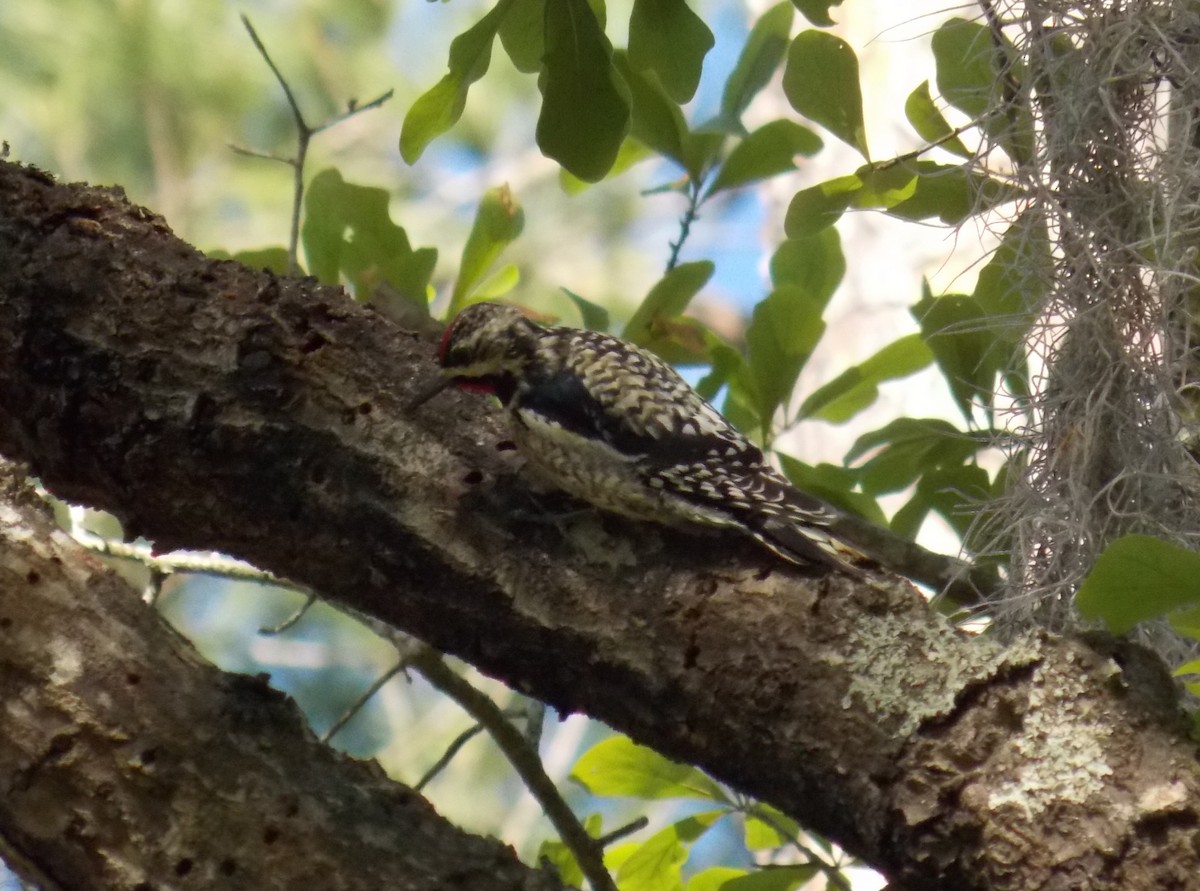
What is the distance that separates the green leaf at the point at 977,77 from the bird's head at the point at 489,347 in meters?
0.83

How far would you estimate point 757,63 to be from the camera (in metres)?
2.44

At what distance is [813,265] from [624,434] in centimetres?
58

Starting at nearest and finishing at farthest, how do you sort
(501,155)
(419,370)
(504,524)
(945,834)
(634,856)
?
(945,834), (504,524), (419,370), (634,856), (501,155)

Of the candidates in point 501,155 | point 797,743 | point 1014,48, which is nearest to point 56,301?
point 797,743

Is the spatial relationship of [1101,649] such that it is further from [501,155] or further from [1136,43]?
[501,155]

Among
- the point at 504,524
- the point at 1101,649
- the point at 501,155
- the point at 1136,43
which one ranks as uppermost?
the point at 501,155

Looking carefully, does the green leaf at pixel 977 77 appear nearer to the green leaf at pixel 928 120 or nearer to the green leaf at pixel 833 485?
the green leaf at pixel 928 120

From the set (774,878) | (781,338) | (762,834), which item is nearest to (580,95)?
(781,338)

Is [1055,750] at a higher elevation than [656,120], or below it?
below

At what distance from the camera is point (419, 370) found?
191 centimetres

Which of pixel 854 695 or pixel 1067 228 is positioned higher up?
pixel 1067 228

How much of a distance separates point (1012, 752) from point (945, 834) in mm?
118

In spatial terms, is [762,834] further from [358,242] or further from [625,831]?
[358,242]

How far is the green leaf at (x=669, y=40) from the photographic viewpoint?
1903 mm
